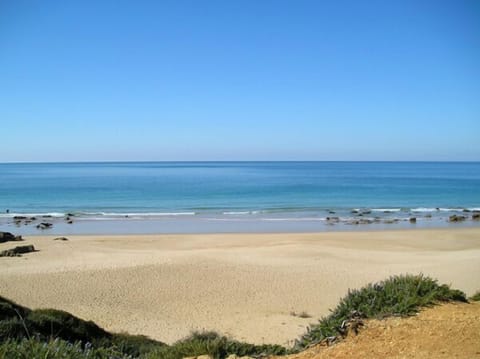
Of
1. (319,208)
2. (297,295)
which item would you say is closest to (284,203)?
(319,208)

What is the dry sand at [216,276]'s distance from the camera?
34.9ft

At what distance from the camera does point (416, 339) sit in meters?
4.32


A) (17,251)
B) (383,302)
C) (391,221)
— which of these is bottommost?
Answer: (391,221)

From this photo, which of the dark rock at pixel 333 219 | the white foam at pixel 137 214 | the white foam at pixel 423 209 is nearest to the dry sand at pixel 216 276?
the dark rock at pixel 333 219

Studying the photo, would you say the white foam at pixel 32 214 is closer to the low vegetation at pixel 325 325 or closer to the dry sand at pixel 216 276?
the dry sand at pixel 216 276

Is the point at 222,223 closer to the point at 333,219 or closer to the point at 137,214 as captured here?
the point at 333,219

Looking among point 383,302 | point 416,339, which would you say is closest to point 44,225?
point 383,302

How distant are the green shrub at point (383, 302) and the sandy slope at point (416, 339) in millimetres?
221

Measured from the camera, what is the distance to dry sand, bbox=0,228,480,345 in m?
10.6

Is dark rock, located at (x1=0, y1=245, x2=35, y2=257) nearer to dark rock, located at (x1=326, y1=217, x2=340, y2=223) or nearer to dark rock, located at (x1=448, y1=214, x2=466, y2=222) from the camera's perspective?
dark rock, located at (x1=326, y1=217, x2=340, y2=223)

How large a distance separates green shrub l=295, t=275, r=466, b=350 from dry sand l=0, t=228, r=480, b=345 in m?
3.70

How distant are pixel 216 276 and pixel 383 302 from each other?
9.81 metres

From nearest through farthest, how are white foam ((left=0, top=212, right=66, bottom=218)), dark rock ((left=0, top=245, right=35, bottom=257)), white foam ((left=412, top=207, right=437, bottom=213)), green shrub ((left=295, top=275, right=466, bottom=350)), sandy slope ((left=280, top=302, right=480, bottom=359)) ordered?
1. sandy slope ((left=280, top=302, right=480, bottom=359))
2. green shrub ((left=295, top=275, right=466, bottom=350))
3. dark rock ((left=0, top=245, right=35, bottom=257))
4. white foam ((left=0, top=212, right=66, bottom=218))
5. white foam ((left=412, top=207, right=437, bottom=213))

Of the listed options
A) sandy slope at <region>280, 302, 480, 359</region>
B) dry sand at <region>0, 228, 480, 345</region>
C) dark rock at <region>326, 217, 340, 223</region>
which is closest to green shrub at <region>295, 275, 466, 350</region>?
sandy slope at <region>280, 302, 480, 359</region>
